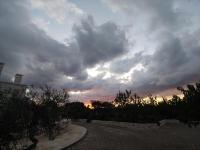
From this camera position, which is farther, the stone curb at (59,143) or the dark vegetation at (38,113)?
the stone curb at (59,143)

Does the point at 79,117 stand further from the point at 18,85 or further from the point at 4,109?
the point at 4,109

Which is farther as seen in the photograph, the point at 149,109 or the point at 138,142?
the point at 149,109

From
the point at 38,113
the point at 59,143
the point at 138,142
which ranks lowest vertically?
the point at 59,143

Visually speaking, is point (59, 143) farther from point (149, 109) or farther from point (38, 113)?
point (149, 109)

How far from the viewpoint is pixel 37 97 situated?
20.0m

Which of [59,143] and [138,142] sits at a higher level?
[138,142]

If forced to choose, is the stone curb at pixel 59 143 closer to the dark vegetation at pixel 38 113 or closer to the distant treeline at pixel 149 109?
the dark vegetation at pixel 38 113

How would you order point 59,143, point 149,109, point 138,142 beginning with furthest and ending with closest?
1. point 149,109
2. point 138,142
3. point 59,143

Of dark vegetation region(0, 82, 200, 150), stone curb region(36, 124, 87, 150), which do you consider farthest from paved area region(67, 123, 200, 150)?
dark vegetation region(0, 82, 200, 150)

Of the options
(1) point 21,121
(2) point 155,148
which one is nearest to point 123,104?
(2) point 155,148

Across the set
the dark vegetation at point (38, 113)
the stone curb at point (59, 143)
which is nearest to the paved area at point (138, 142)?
the stone curb at point (59, 143)

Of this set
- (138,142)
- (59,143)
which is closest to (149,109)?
(138,142)

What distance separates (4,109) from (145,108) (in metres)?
36.7

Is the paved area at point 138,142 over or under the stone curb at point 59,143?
over
